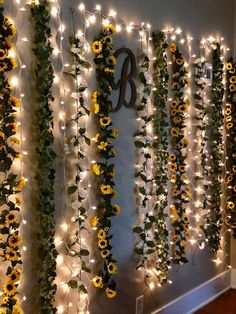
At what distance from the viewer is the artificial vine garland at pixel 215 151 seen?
3.43 m

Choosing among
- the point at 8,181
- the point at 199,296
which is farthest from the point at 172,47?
the point at 199,296

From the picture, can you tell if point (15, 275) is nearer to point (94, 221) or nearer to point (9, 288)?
point (9, 288)

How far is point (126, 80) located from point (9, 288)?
1.41 m

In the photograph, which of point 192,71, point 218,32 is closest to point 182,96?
point 192,71

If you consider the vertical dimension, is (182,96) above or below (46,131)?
above

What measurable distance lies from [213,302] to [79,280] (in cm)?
174

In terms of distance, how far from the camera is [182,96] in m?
3.09

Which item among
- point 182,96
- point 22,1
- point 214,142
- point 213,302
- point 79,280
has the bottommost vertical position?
point 213,302

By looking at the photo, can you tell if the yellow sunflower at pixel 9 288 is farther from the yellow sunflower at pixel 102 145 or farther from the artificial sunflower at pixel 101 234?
the yellow sunflower at pixel 102 145

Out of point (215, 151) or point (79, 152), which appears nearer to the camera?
point (79, 152)

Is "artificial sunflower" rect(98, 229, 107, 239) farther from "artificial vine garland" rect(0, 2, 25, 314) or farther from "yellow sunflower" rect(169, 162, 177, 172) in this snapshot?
"yellow sunflower" rect(169, 162, 177, 172)

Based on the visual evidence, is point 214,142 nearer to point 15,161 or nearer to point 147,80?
point 147,80

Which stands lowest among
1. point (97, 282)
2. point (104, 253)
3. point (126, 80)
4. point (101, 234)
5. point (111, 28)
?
point (97, 282)

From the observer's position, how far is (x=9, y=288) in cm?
181
